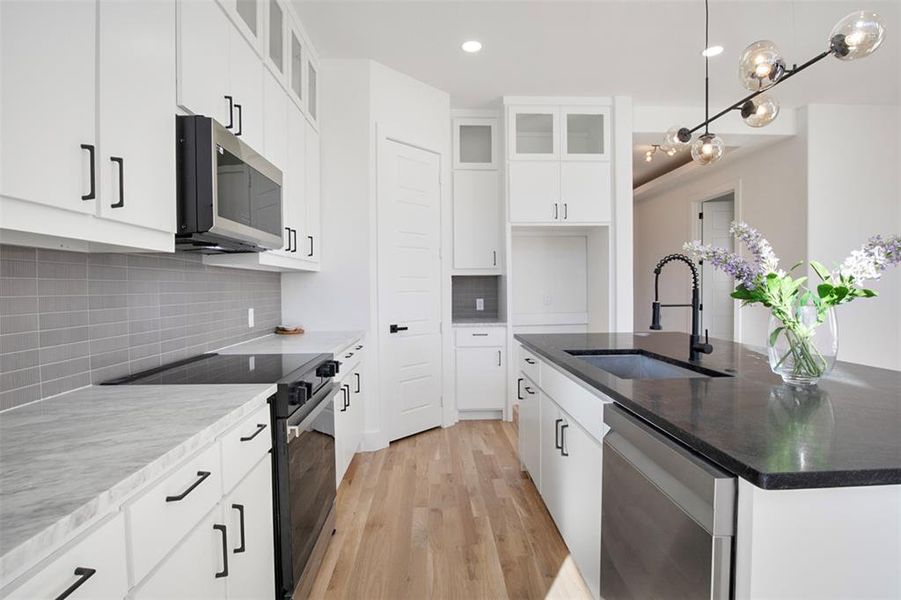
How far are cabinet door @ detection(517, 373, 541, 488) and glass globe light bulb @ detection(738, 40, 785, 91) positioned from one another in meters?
1.73

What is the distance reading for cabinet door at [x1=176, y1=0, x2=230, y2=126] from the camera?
59.9 inches

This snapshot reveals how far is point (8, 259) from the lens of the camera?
1220 mm

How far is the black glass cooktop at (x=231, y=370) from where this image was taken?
157 centimetres

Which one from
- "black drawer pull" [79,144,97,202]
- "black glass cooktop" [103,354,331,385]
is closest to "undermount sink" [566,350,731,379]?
"black glass cooktop" [103,354,331,385]

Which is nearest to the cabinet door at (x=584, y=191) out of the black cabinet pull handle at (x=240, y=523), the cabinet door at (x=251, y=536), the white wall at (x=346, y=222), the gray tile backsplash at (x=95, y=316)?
the white wall at (x=346, y=222)

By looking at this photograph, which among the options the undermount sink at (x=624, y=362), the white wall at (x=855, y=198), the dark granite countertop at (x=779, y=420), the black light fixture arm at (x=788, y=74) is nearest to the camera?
the dark granite countertop at (x=779, y=420)

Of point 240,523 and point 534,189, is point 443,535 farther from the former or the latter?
point 534,189

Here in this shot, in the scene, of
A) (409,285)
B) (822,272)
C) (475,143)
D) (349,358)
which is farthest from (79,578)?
(475,143)

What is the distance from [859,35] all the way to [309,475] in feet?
8.40

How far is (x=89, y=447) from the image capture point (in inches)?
35.7

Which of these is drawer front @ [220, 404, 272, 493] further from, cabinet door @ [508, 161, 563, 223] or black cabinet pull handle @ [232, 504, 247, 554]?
cabinet door @ [508, 161, 563, 223]

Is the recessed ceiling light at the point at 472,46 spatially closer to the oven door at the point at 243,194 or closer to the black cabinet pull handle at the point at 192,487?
the oven door at the point at 243,194

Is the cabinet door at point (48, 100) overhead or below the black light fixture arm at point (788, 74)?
below

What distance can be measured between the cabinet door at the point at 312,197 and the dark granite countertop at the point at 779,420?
6.47 ft
